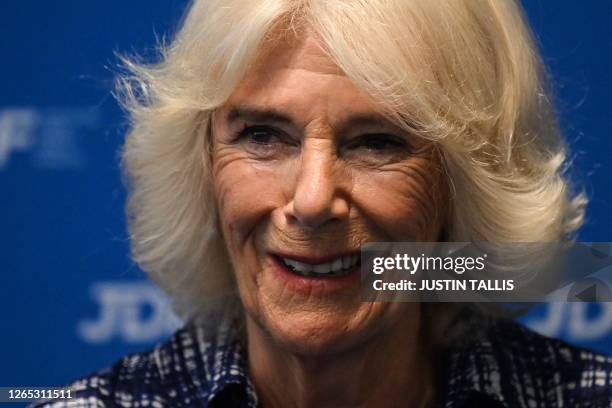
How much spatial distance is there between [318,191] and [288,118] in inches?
4.9

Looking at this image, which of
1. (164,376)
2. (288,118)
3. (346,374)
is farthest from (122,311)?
(288,118)

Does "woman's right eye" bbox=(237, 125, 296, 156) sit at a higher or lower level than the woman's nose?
higher

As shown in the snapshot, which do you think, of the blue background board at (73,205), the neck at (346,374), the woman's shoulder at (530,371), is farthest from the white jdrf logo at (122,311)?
the woman's shoulder at (530,371)

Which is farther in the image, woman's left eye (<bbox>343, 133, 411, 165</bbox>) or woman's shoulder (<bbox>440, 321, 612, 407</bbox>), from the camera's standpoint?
woman's shoulder (<bbox>440, 321, 612, 407</bbox>)

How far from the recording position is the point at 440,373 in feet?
5.43

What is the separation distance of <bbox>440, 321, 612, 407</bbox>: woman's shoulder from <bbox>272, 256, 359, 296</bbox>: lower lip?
1.01 ft

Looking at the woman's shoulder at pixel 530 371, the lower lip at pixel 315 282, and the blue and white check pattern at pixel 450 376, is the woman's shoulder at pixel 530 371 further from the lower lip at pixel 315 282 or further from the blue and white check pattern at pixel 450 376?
the lower lip at pixel 315 282

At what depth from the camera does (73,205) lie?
201 cm

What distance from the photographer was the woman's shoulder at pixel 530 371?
5.15 feet

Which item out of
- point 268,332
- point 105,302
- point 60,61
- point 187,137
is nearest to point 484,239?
point 268,332

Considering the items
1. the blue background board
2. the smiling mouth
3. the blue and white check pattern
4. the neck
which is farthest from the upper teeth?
the blue background board

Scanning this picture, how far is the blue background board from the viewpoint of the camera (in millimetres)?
1973

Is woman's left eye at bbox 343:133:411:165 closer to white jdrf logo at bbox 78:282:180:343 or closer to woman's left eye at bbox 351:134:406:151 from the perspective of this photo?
woman's left eye at bbox 351:134:406:151

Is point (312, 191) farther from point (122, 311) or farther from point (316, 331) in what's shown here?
point (122, 311)
